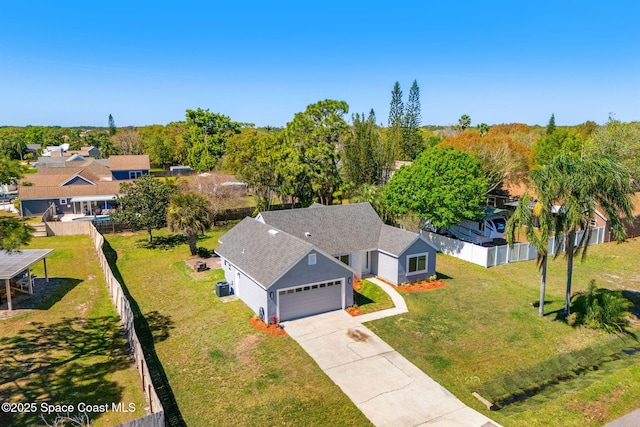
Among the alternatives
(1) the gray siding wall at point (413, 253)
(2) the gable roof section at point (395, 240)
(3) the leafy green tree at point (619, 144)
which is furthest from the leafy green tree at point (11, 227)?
(3) the leafy green tree at point (619, 144)

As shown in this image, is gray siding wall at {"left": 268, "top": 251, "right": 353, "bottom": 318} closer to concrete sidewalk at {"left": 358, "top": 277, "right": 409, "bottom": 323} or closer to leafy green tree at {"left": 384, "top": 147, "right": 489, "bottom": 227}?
concrete sidewalk at {"left": 358, "top": 277, "right": 409, "bottom": 323}

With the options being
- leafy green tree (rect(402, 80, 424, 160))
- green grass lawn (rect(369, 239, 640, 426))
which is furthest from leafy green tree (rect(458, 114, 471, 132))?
green grass lawn (rect(369, 239, 640, 426))

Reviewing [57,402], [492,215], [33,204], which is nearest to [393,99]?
[492,215]

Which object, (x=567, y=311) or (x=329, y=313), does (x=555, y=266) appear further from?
(x=329, y=313)

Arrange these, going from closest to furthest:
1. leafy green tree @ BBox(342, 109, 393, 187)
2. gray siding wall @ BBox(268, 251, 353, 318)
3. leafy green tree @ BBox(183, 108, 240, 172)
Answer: gray siding wall @ BBox(268, 251, 353, 318)
leafy green tree @ BBox(342, 109, 393, 187)
leafy green tree @ BBox(183, 108, 240, 172)

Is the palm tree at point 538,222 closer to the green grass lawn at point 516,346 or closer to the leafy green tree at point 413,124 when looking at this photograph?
the green grass lawn at point 516,346

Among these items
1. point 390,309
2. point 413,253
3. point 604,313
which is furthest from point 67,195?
point 604,313
